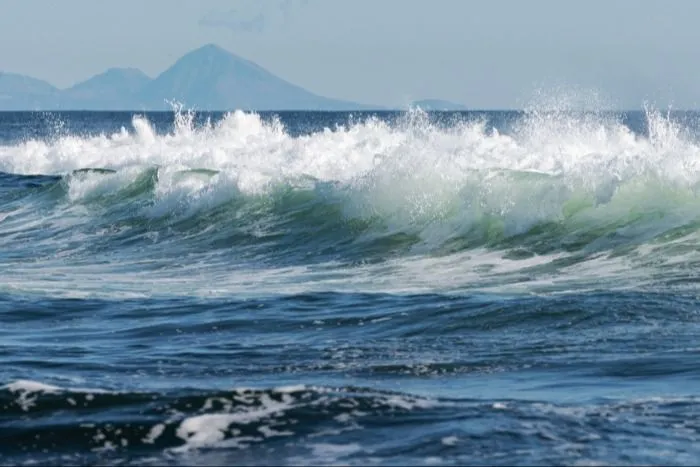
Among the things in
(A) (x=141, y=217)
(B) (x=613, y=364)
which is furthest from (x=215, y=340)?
(A) (x=141, y=217)

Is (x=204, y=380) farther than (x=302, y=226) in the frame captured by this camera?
No

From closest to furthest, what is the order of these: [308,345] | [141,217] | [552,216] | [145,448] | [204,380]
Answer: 1. [145,448]
2. [204,380]
3. [308,345]
4. [552,216]
5. [141,217]

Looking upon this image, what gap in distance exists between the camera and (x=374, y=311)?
1399 cm

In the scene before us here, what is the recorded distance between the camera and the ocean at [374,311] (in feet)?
27.6

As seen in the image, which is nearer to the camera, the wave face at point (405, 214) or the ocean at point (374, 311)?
the ocean at point (374, 311)

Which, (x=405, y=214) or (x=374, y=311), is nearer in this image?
(x=374, y=311)

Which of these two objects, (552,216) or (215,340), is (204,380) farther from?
(552,216)

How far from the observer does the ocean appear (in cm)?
841

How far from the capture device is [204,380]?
411 inches

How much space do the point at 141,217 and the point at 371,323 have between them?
14.8 metres

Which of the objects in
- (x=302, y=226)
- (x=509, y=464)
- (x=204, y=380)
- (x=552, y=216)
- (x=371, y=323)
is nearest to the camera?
(x=509, y=464)

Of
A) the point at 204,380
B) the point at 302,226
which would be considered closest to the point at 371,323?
the point at 204,380

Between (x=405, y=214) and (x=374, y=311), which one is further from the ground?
(x=405, y=214)

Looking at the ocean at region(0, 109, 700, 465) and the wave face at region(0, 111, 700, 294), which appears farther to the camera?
the wave face at region(0, 111, 700, 294)
